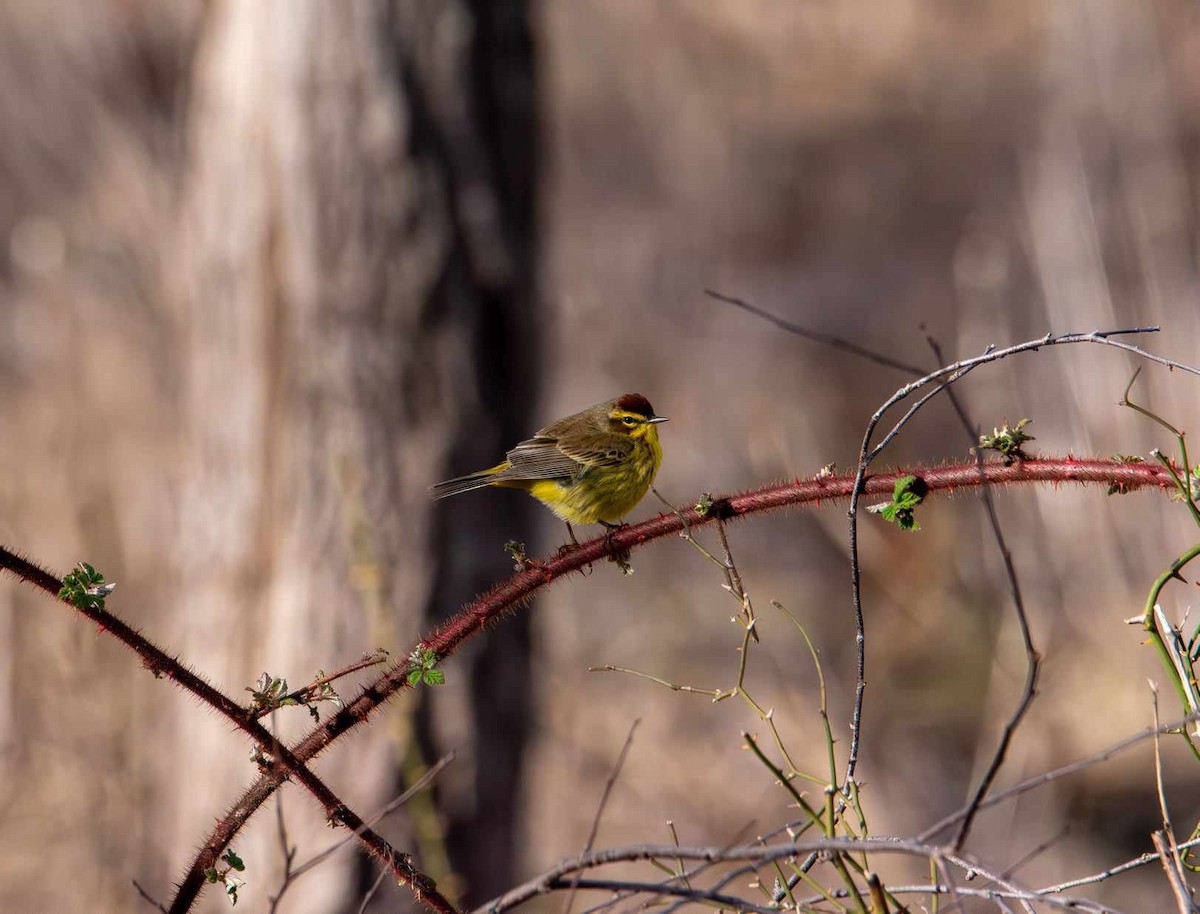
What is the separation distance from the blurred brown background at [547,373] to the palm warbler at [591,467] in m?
0.89

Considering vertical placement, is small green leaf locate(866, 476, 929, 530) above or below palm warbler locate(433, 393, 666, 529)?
below

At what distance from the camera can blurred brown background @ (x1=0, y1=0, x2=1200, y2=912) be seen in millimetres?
5012

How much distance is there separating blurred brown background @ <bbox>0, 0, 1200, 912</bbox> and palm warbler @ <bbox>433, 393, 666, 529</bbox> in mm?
889

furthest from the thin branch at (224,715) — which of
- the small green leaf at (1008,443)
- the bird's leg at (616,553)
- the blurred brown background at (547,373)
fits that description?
the blurred brown background at (547,373)

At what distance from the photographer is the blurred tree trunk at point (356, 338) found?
Result: 4.95 meters

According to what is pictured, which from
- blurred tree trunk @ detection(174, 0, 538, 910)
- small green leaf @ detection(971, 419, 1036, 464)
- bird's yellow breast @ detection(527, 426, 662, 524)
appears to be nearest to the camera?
small green leaf @ detection(971, 419, 1036, 464)

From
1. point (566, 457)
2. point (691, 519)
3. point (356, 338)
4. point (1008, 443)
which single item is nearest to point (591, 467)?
point (566, 457)

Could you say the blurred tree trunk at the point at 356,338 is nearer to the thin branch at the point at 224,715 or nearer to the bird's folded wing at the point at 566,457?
the bird's folded wing at the point at 566,457

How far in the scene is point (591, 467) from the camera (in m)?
3.89

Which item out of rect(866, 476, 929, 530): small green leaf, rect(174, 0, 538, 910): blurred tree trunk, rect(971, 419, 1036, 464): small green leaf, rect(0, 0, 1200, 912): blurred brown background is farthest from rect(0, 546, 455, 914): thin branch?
rect(174, 0, 538, 910): blurred tree trunk

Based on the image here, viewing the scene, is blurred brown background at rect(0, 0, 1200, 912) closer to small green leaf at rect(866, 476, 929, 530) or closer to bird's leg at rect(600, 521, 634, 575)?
bird's leg at rect(600, 521, 634, 575)

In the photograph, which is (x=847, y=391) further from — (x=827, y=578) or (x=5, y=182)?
(x=5, y=182)

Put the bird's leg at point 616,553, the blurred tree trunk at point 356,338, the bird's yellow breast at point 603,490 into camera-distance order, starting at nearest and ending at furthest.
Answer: the bird's leg at point 616,553
the bird's yellow breast at point 603,490
the blurred tree trunk at point 356,338

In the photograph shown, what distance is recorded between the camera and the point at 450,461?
514cm
